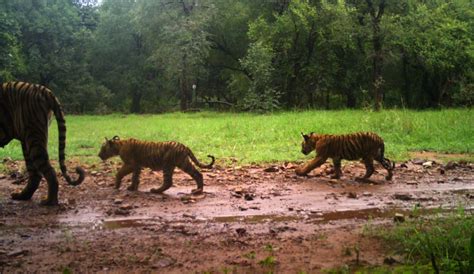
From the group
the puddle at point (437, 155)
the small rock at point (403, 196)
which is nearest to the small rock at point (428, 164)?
the puddle at point (437, 155)

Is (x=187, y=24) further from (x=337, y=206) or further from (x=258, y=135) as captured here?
(x=337, y=206)

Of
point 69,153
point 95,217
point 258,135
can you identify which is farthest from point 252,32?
point 95,217

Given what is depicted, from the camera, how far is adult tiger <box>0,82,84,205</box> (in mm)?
7159

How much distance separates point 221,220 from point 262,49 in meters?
25.6

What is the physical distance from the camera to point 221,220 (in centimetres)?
668

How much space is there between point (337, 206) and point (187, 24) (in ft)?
91.8

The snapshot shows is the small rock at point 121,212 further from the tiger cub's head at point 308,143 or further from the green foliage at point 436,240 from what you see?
the tiger cub's head at point 308,143

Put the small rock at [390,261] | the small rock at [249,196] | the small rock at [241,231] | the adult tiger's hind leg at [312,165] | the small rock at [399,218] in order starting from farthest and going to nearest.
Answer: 1. the adult tiger's hind leg at [312,165]
2. the small rock at [249,196]
3. the small rock at [399,218]
4. the small rock at [241,231]
5. the small rock at [390,261]

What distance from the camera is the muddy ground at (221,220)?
503 cm

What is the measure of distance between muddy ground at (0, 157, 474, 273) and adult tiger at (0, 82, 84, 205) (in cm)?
56

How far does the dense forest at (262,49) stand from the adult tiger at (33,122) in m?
20.5

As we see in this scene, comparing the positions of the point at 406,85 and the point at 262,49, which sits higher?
the point at 262,49

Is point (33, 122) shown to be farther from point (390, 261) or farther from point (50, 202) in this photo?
point (390, 261)

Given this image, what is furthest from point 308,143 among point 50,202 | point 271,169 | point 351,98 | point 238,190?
point 351,98
